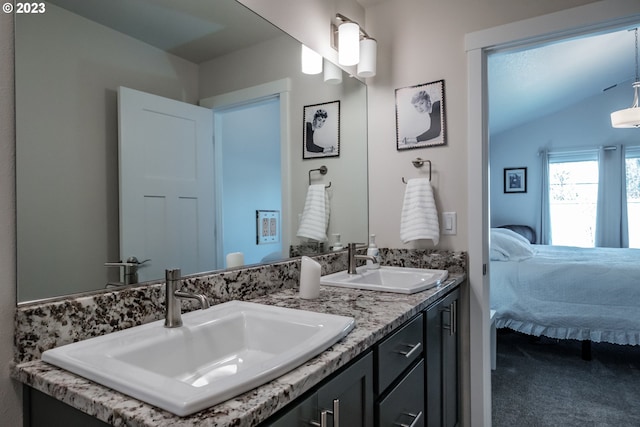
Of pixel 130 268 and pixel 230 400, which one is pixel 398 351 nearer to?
pixel 230 400

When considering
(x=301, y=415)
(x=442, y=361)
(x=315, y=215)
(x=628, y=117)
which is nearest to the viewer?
(x=301, y=415)

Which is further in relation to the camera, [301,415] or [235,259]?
[235,259]

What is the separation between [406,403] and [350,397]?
43cm

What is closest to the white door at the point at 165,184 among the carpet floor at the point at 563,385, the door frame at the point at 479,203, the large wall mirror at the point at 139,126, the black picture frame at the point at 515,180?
the large wall mirror at the point at 139,126

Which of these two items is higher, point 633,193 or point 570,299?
point 633,193

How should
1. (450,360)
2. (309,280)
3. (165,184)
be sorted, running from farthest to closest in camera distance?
(450,360) < (309,280) < (165,184)

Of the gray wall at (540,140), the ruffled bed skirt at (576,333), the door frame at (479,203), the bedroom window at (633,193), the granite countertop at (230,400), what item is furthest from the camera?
the gray wall at (540,140)

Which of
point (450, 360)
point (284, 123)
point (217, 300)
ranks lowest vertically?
point (450, 360)

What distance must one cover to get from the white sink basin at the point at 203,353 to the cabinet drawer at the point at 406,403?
300 millimetres

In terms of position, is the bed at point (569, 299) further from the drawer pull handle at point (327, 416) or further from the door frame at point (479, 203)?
the drawer pull handle at point (327, 416)

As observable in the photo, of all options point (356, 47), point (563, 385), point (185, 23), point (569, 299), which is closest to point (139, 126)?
point (185, 23)

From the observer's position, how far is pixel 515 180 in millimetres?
5926

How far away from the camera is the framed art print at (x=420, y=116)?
2.00 m

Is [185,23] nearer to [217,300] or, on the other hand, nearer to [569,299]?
[217,300]
